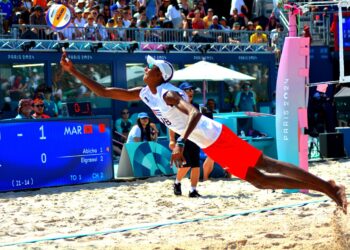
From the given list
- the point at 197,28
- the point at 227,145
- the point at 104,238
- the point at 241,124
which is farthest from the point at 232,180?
the point at 197,28

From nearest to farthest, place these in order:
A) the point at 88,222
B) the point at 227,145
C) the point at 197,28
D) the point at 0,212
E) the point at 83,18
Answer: the point at 227,145, the point at 88,222, the point at 0,212, the point at 83,18, the point at 197,28

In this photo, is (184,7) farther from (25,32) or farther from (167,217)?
(167,217)

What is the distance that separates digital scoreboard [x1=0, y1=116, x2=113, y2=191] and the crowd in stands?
14.0 ft

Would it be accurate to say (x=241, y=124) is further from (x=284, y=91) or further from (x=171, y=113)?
(x=171, y=113)

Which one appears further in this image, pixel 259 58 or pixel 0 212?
pixel 259 58

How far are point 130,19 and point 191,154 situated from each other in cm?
783

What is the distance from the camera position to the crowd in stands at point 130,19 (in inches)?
625

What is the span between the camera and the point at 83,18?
54.5ft

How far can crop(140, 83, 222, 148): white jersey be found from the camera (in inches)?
254

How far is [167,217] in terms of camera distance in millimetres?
8656

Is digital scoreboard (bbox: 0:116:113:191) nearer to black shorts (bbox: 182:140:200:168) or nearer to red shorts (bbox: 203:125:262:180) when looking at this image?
black shorts (bbox: 182:140:200:168)

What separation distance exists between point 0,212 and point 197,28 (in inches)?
423

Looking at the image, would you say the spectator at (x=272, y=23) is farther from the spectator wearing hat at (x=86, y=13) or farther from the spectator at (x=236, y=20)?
the spectator wearing hat at (x=86, y=13)

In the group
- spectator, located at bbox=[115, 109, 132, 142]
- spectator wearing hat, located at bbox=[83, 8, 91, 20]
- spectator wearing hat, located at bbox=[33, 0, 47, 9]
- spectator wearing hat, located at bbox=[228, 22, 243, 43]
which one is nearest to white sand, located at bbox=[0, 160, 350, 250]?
spectator, located at bbox=[115, 109, 132, 142]
